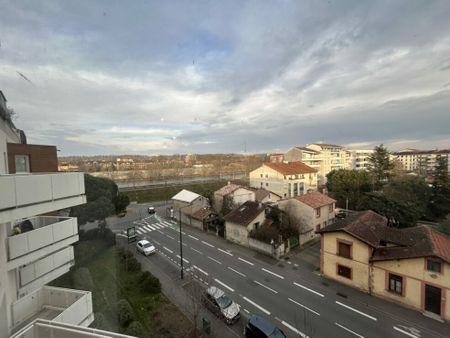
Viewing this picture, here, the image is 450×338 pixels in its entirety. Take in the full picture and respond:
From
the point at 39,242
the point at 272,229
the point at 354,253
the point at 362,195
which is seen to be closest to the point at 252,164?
the point at 362,195

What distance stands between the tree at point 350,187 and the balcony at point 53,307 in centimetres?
3167

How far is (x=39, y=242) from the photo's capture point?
661 centimetres

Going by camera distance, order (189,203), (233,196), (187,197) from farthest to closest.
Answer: (187,197) < (189,203) < (233,196)

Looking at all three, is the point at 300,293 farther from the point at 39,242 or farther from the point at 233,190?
the point at 233,190

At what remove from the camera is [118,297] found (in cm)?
1333

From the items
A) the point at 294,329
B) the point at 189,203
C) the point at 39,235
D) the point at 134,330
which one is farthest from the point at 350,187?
the point at 39,235

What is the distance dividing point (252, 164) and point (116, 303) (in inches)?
2802

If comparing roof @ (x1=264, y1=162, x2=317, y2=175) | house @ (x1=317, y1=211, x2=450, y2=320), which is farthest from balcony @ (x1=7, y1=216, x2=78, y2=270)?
roof @ (x1=264, y1=162, x2=317, y2=175)

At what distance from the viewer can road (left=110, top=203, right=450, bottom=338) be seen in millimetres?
11141

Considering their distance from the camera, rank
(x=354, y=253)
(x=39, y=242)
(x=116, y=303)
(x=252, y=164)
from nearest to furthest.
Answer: (x=39, y=242), (x=116, y=303), (x=354, y=253), (x=252, y=164)

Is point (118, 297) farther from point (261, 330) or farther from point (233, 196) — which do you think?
point (233, 196)

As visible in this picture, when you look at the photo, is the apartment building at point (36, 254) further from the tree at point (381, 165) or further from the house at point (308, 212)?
the tree at point (381, 165)

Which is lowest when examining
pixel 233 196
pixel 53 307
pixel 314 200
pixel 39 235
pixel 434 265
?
pixel 434 265

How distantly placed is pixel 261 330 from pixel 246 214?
1338cm
